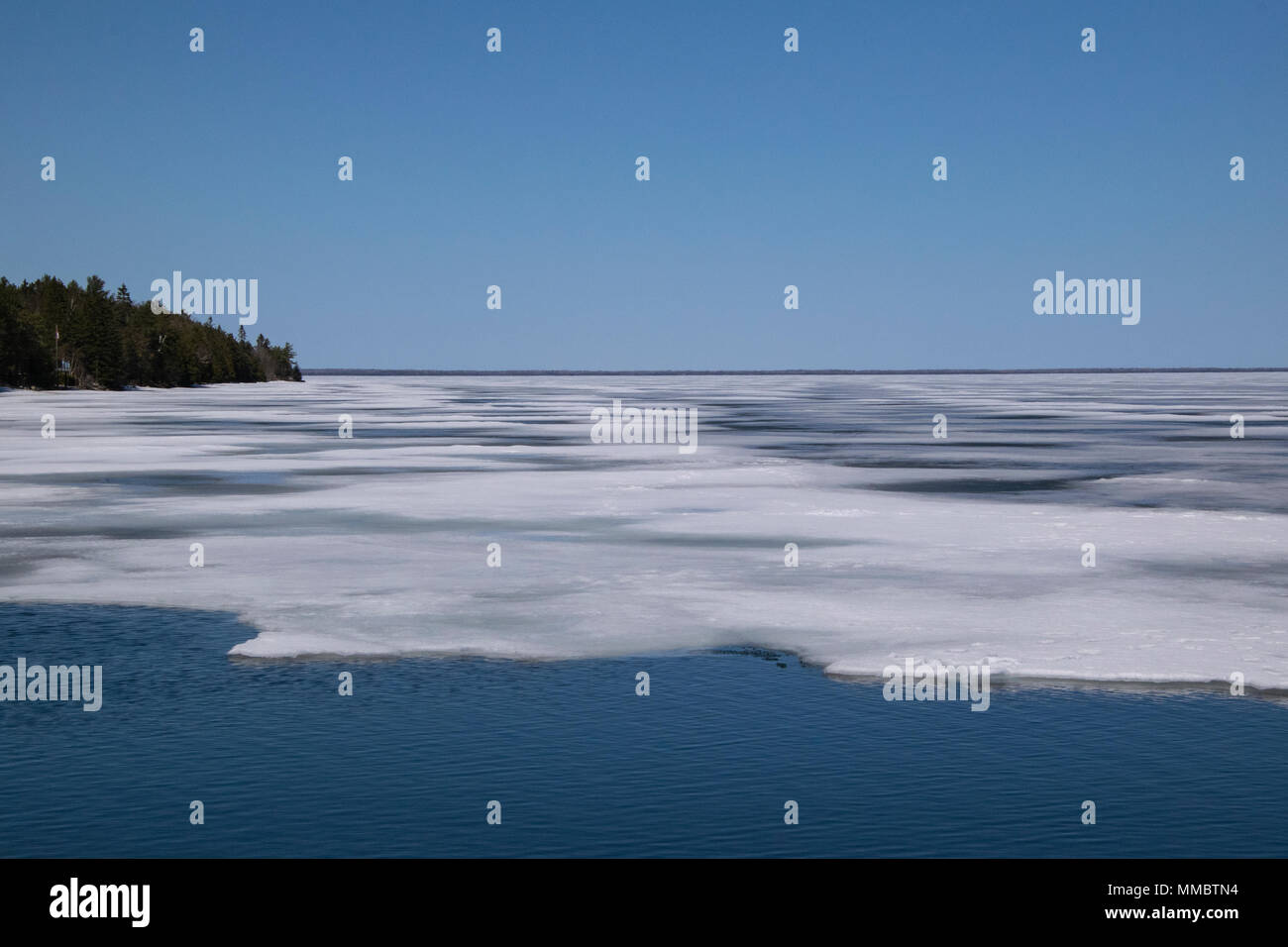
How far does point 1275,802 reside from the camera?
29.5 ft

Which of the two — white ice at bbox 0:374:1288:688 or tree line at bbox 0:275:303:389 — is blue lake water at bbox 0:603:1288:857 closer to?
white ice at bbox 0:374:1288:688

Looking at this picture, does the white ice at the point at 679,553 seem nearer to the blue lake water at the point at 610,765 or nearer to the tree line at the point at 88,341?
the blue lake water at the point at 610,765

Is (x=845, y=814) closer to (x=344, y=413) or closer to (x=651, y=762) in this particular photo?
(x=651, y=762)

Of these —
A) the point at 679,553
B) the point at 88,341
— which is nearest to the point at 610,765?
→ the point at 679,553

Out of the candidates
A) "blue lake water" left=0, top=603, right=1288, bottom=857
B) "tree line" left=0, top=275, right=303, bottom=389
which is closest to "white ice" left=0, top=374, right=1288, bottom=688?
"blue lake water" left=0, top=603, right=1288, bottom=857

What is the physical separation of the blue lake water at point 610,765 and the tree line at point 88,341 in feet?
329

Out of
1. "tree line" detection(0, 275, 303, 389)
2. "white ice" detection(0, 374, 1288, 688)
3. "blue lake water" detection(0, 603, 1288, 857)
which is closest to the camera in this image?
"blue lake water" detection(0, 603, 1288, 857)

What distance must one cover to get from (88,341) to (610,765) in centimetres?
12108

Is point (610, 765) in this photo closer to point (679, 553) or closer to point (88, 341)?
point (679, 553)

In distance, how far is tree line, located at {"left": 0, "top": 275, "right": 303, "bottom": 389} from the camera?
10806 cm

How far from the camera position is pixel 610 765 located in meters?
9.77

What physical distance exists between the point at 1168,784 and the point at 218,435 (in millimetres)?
44453

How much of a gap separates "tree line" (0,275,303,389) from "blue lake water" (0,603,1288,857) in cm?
10016
